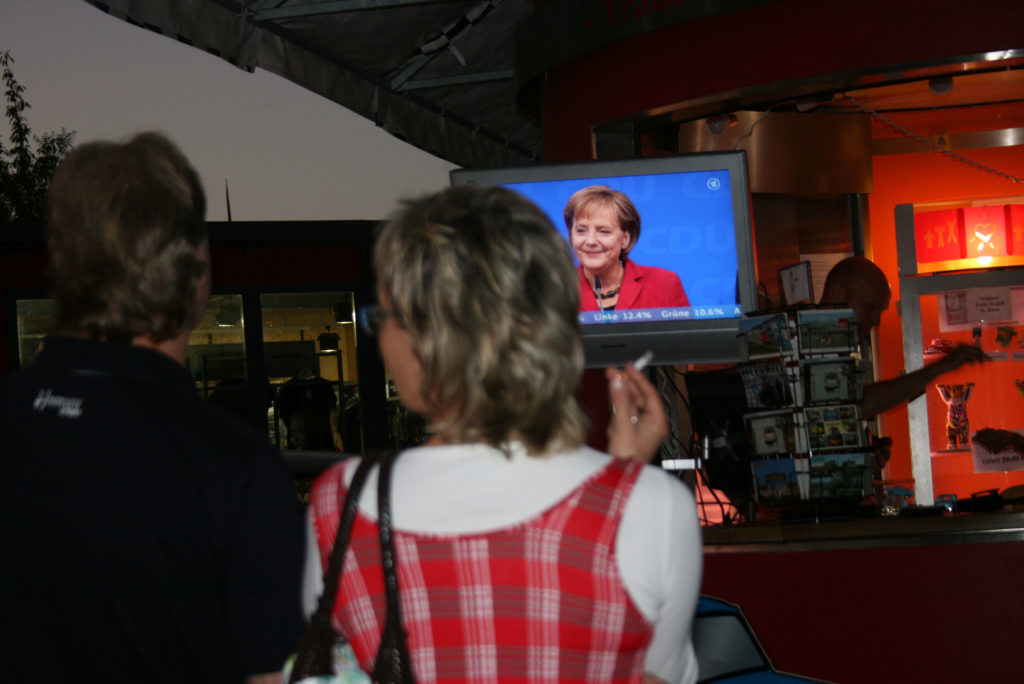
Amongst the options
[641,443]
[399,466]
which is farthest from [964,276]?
[399,466]

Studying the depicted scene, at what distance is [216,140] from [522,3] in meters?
5.14

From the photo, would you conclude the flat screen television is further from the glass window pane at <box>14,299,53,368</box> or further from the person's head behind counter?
the glass window pane at <box>14,299,53,368</box>

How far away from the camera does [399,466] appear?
112 cm

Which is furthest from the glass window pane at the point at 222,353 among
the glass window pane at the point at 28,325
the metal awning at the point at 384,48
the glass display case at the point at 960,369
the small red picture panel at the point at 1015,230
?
the small red picture panel at the point at 1015,230

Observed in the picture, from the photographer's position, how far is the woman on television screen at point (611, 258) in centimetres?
335

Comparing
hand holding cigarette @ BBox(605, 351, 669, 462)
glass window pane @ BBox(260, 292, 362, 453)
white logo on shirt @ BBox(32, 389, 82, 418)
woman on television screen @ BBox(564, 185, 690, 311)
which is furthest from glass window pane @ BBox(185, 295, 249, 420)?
hand holding cigarette @ BBox(605, 351, 669, 462)

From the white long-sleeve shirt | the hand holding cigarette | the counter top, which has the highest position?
the hand holding cigarette

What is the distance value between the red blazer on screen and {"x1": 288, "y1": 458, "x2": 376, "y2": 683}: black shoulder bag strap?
7.60ft

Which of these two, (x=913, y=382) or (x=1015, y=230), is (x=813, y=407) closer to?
(x=913, y=382)

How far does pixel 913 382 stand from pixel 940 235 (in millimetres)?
3182

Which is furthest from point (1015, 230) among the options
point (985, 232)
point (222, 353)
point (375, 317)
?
point (222, 353)

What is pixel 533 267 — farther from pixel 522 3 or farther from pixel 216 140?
pixel 216 140

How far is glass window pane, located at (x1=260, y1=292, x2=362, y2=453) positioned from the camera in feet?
37.5

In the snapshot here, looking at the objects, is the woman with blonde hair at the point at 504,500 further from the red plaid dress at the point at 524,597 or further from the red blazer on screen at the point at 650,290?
the red blazer on screen at the point at 650,290
